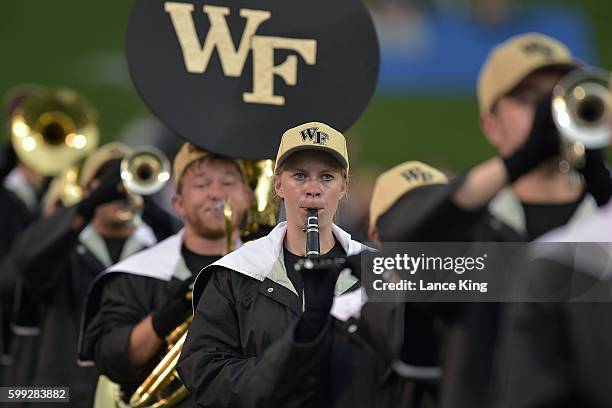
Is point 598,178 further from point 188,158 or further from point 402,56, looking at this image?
point 402,56

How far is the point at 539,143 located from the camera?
316cm

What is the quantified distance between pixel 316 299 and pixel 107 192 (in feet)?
7.83

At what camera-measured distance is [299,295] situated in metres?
4.05

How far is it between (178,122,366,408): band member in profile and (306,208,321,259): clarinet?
2 centimetres

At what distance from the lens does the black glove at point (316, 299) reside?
143 inches

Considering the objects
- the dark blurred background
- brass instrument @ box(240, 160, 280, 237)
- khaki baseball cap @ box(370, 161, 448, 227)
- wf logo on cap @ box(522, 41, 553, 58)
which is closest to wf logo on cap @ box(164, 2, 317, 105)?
brass instrument @ box(240, 160, 280, 237)

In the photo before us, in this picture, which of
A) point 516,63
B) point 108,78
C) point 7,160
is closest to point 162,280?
point 516,63

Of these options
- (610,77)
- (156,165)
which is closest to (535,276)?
(610,77)

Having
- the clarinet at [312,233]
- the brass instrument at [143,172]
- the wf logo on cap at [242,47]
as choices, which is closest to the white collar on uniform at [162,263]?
the brass instrument at [143,172]

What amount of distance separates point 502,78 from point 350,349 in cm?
85

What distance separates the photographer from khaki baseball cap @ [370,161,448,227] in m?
4.39

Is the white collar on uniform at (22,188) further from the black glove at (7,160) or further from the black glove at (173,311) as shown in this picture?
the black glove at (173,311)

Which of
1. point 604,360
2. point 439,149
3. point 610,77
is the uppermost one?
Answer: point 439,149

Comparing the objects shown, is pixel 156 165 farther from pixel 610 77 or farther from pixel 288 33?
pixel 610 77
